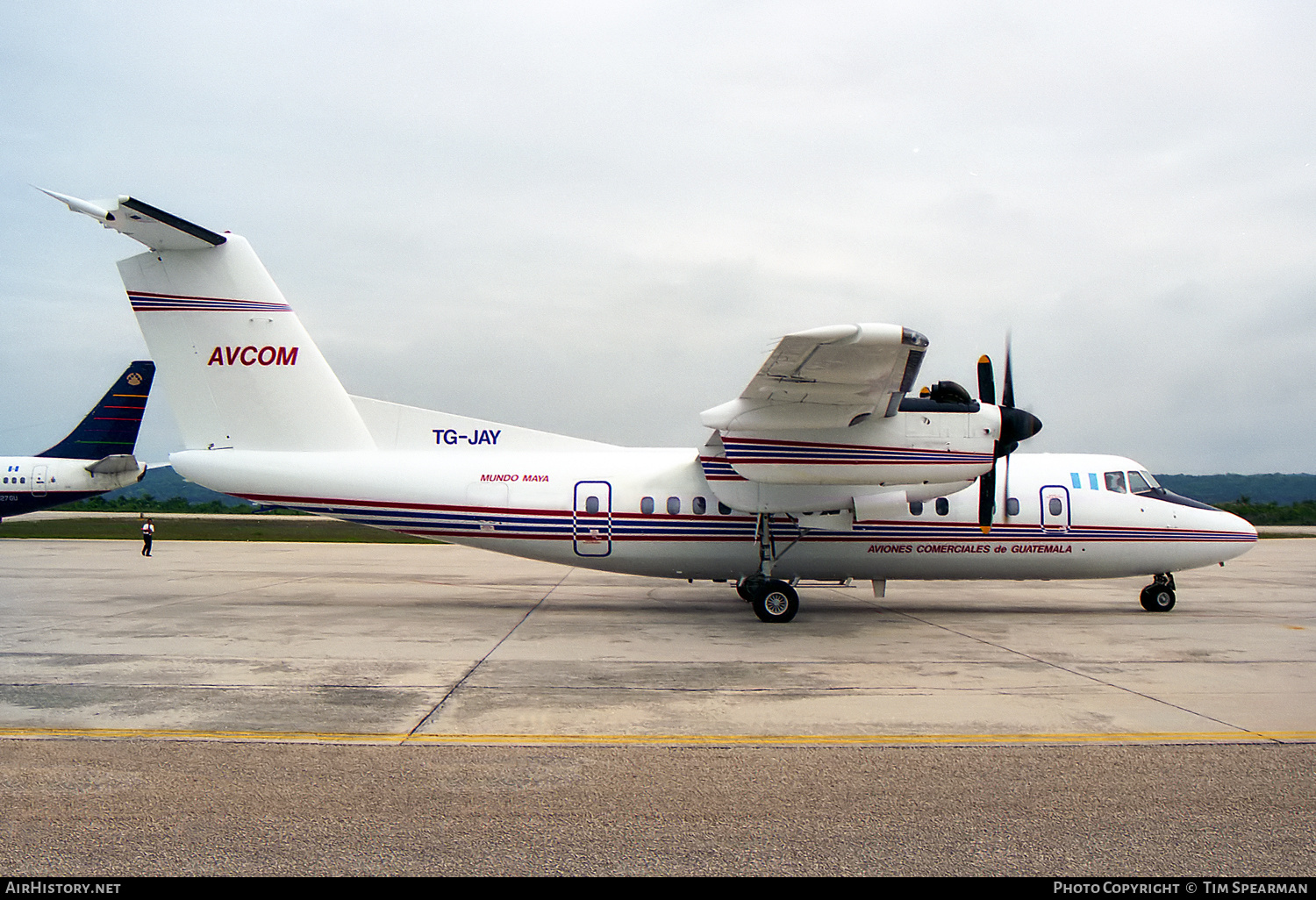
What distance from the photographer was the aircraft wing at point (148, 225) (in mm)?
11648

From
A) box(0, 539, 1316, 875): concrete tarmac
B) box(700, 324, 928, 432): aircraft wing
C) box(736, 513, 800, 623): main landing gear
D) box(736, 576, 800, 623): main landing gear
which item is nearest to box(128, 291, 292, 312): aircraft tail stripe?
box(0, 539, 1316, 875): concrete tarmac

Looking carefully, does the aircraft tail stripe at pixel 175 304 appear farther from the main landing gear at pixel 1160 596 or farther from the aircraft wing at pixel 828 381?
the main landing gear at pixel 1160 596

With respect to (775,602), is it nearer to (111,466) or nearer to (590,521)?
(590,521)

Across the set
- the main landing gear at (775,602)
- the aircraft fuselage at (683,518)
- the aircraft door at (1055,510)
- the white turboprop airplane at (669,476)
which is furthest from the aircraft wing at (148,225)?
the aircraft door at (1055,510)

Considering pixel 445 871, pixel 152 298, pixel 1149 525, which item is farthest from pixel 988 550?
pixel 152 298

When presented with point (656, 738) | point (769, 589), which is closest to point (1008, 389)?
point (769, 589)

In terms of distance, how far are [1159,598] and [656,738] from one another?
1252 cm

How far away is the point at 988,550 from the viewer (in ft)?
47.7

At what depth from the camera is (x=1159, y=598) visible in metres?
15.3

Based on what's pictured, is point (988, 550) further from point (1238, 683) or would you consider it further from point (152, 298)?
point (152, 298)

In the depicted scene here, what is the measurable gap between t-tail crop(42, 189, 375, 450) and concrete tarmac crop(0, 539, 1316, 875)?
3.11 meters

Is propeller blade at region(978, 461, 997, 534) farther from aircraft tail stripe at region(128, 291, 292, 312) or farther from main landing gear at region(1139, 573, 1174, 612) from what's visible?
aircraft tail stripe at region(128, 291, 292, 312)

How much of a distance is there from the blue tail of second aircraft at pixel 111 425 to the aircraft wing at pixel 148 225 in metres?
24.5

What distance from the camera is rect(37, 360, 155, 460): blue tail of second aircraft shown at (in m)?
34.0
